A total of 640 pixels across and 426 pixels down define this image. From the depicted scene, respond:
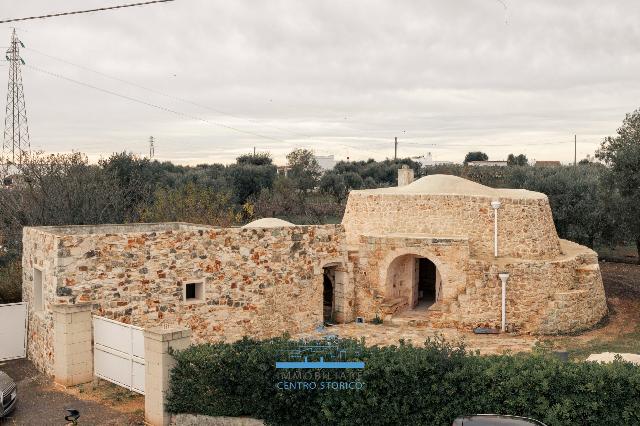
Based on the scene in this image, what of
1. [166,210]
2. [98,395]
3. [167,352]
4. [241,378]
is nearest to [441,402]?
[241,378]

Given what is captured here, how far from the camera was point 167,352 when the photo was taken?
1023cm

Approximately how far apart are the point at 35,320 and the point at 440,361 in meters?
10.6

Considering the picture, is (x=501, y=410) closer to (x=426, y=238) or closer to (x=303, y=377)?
(x=303, y=377)

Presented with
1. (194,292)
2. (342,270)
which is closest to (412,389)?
(194,292)

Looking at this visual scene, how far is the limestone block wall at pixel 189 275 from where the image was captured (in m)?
13.4

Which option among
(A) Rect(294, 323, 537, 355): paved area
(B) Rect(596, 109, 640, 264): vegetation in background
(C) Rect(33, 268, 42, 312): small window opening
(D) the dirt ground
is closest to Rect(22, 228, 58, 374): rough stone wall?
(C) Rect(33, 268, 42, 312): small window opening

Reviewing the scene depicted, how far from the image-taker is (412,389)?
9.10 meters

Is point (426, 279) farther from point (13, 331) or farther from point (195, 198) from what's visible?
point (13, 331)

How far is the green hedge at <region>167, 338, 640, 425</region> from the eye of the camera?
857cm

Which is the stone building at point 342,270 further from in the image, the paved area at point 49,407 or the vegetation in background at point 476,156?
the vegetation in background at point 476,156

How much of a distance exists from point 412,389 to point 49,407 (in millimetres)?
7419

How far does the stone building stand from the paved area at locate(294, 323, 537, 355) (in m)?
0.45

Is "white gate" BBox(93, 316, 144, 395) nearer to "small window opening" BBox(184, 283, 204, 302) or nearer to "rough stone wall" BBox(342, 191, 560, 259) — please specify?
"small window opening" BBox(184, 283, 204, 302)

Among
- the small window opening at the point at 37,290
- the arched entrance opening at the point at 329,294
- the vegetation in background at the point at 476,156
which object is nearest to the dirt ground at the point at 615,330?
the arched entrance opening at the point at 329,294
